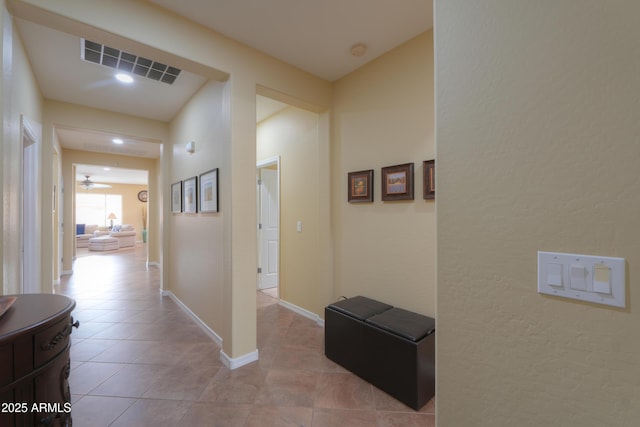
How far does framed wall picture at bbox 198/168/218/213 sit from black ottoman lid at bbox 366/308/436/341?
1773 millimetres

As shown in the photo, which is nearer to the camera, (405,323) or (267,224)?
(405,323)

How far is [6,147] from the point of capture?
153 centimetres

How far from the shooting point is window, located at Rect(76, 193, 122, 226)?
460 inches

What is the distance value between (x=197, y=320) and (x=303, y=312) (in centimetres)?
124

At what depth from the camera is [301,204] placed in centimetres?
342

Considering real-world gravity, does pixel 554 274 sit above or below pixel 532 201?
below

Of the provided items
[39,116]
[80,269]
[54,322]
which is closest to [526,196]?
[54,322]

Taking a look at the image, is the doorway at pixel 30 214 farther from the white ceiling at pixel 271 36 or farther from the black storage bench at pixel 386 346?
the black storage bench at pixel 386 346

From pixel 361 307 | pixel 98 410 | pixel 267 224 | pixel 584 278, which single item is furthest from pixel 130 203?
pixel 584 278

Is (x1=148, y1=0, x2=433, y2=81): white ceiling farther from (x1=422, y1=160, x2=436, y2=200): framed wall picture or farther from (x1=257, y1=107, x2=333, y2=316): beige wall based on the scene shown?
(x1=422, y1=160, x2=436, y2=200): framed wall picture

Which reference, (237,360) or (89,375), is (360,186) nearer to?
(237,360)

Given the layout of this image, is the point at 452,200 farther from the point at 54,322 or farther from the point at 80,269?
the point at 80,269

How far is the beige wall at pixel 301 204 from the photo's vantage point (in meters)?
3.10

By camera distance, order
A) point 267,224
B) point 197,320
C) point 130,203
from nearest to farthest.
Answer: point 197,320 < point 267,224 < point 130,203
